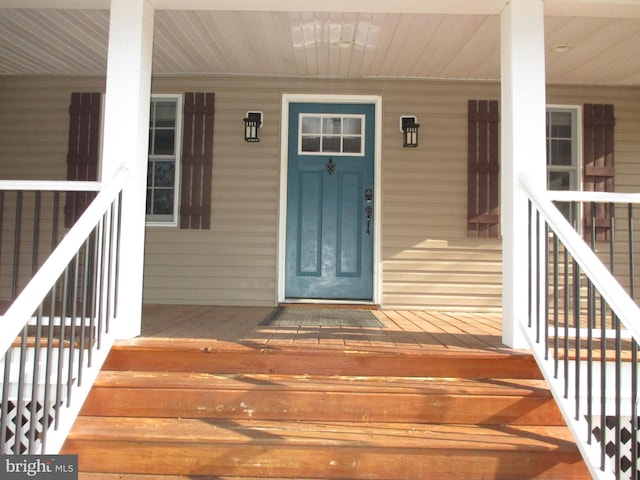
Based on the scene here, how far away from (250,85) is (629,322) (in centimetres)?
392

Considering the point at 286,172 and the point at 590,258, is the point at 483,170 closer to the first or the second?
the point at 286,172

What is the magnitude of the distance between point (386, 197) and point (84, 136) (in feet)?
9.90

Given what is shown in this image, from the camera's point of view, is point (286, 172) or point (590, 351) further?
point (286, 172)

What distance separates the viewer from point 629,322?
5.24ft

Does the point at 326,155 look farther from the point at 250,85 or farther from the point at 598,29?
the point at 598,29

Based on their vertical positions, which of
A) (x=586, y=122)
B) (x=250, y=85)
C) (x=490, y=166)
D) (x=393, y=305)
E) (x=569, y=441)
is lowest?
(x=569, y=441)

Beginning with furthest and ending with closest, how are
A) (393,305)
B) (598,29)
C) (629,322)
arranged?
(393,305) < (598,29) < (629,322)

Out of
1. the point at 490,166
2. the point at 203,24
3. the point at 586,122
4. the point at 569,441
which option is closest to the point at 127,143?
the point at 203,24

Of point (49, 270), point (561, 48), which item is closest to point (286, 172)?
point (561, 48)

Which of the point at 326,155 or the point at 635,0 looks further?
the point at 326,155

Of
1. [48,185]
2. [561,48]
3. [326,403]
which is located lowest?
[326,403]

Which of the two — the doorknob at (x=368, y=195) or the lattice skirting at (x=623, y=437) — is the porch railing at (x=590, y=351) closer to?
the lattice skirting at (x=623, y=437)

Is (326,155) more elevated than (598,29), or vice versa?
(598,29)

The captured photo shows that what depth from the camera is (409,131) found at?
177 inches
